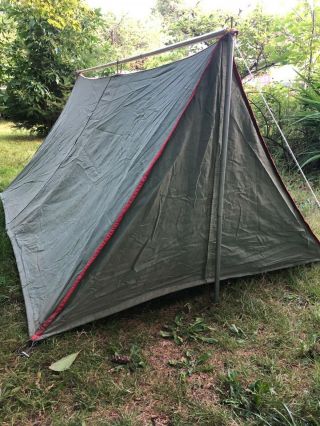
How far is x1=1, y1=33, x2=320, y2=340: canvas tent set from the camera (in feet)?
6.82

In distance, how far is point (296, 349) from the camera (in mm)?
2043

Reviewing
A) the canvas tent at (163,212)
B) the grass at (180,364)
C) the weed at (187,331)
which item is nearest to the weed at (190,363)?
the grass at (180,364)

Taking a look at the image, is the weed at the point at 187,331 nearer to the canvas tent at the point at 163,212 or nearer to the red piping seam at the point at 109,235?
the canvas tent at the point at 163,212

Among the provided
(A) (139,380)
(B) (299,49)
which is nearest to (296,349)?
(A) (139,380)

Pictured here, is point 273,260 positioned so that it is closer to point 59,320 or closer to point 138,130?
point 138,130

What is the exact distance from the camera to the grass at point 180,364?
5.40 feet

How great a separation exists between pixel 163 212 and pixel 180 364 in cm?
82

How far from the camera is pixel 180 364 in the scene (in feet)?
6.36

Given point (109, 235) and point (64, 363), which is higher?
point (109, 235)

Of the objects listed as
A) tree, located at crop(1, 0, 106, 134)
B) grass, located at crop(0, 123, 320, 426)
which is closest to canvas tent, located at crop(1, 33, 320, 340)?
grass, located at crop(0, 123, 320, 426)

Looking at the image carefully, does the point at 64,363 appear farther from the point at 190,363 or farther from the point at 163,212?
the point at 163,212

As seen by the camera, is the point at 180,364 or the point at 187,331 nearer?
the point at 180,364

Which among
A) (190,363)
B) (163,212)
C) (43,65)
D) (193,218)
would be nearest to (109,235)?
(163,212)

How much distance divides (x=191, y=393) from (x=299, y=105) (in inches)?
200
